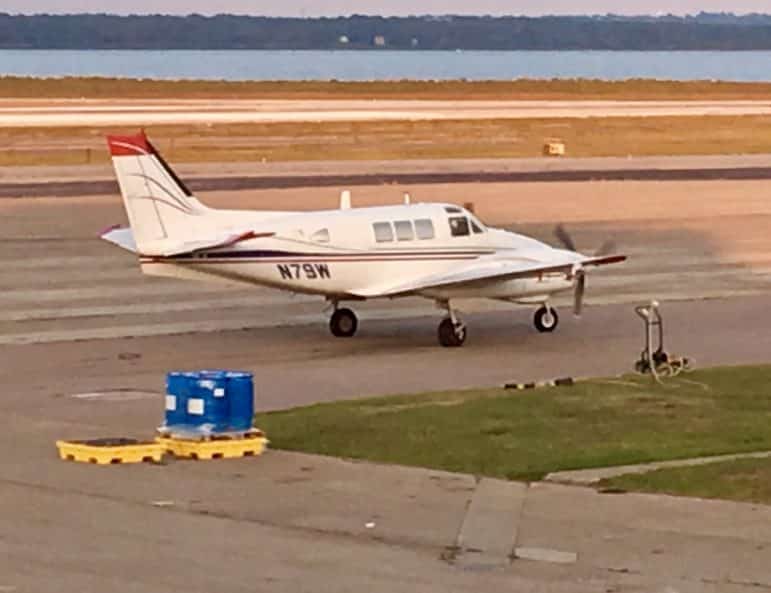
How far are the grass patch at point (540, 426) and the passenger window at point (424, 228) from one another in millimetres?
6243

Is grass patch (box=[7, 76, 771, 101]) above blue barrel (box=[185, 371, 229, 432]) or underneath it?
above

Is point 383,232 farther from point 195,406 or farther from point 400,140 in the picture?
point 400,140

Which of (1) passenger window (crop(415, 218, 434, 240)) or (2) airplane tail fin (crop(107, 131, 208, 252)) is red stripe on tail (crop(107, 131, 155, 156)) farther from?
(1) passenger window (crop(415, 218, 434, 240))

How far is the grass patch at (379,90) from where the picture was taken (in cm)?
13888

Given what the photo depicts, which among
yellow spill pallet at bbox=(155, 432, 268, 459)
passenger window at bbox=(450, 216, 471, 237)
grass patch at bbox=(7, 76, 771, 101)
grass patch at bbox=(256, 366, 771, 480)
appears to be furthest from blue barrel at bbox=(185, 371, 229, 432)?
grass patch at bbox=(7, 76, 771, 101)

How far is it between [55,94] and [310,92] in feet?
60.0

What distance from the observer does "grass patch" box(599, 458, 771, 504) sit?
55.8ft

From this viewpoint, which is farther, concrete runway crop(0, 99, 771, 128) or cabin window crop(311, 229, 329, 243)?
concrete runway crop(0, 99, 771, 128)

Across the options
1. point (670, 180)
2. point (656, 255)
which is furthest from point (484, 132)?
point (656, 255)

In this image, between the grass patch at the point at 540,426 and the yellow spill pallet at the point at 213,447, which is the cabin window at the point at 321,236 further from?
the yellow spill pallet at the point at 213,447

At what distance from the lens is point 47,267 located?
1566 inches

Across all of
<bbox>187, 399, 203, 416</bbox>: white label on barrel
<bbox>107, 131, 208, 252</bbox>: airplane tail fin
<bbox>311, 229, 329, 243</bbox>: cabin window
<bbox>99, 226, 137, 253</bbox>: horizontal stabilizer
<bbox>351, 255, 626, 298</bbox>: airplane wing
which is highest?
<bbox>107, 131, 208, 252</bbox>: airplane tail fin

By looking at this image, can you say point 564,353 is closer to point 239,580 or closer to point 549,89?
point 239,580

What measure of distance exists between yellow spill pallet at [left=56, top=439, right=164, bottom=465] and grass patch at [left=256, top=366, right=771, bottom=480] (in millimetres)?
1512
